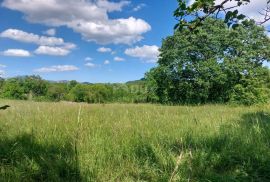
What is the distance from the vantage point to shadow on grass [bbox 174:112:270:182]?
136 inches

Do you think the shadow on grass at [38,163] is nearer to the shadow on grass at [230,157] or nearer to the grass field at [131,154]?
the grass field at [131,154]

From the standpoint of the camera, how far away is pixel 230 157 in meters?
4.03

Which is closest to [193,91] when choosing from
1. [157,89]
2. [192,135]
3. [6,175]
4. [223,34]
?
[157,89]

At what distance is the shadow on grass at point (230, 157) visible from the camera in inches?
136

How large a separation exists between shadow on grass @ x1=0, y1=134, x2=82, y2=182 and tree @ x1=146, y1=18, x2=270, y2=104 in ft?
88.1

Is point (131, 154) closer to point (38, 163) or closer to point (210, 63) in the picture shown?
point (38, 163)

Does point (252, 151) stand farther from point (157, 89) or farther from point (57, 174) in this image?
point (157, 89)

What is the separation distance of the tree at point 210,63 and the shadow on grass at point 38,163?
1057 inches

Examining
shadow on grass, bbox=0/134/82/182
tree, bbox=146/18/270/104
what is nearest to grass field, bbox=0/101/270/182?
shadow on grass, bbox=0/134/82/182

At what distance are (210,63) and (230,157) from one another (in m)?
26.8

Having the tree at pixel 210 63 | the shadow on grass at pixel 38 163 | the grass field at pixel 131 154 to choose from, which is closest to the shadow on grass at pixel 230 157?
the grass field at pixel 131 154

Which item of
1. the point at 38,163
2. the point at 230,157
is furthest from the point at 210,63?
the point at 38,163

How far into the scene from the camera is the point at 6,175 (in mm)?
3287

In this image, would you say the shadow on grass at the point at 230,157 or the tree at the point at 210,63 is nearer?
the shadow on grass at the point at 230,157
